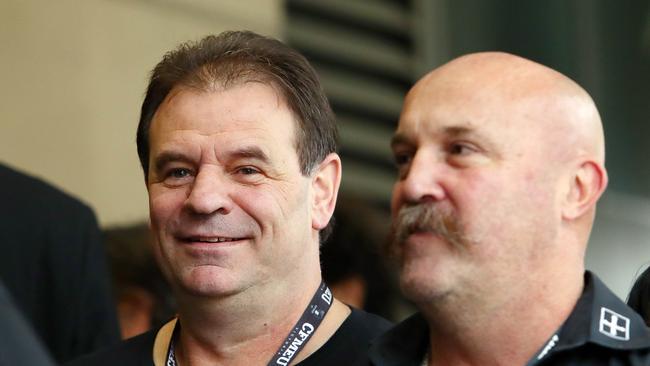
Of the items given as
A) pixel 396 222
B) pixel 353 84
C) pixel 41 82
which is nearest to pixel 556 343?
pixel 396 222

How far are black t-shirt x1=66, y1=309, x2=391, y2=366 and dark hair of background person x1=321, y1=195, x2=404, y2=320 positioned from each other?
1690 millimetres

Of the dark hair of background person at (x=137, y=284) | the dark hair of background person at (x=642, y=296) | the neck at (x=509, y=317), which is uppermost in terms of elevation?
the dark hair of background person at (x=642, y=296)

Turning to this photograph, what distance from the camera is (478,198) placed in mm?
4020

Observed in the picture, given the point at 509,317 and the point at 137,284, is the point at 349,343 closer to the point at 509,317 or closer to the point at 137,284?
the point at 509,317

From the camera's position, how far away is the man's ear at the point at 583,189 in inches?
160

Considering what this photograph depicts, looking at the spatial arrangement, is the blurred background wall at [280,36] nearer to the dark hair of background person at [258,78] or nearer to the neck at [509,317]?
the dark hair of background person at [258,78]

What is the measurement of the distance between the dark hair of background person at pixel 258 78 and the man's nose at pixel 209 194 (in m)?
0.24

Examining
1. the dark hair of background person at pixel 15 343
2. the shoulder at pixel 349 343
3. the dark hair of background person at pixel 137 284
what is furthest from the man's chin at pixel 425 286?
the dark hair of background person at pixel 137 284

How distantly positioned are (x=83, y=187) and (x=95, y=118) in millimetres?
377

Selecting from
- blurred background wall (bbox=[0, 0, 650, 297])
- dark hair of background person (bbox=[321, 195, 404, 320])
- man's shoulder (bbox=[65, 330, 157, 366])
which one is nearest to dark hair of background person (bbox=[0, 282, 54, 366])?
man's shoulder (bbox=[65, 330, 157, 366])

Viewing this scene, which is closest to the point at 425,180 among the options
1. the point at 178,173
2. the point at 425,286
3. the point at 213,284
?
the point at 425,286

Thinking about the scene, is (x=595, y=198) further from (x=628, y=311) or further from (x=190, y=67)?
(x=190, y=67)

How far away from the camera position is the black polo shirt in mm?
3906

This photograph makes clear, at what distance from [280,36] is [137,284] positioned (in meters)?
4.22
